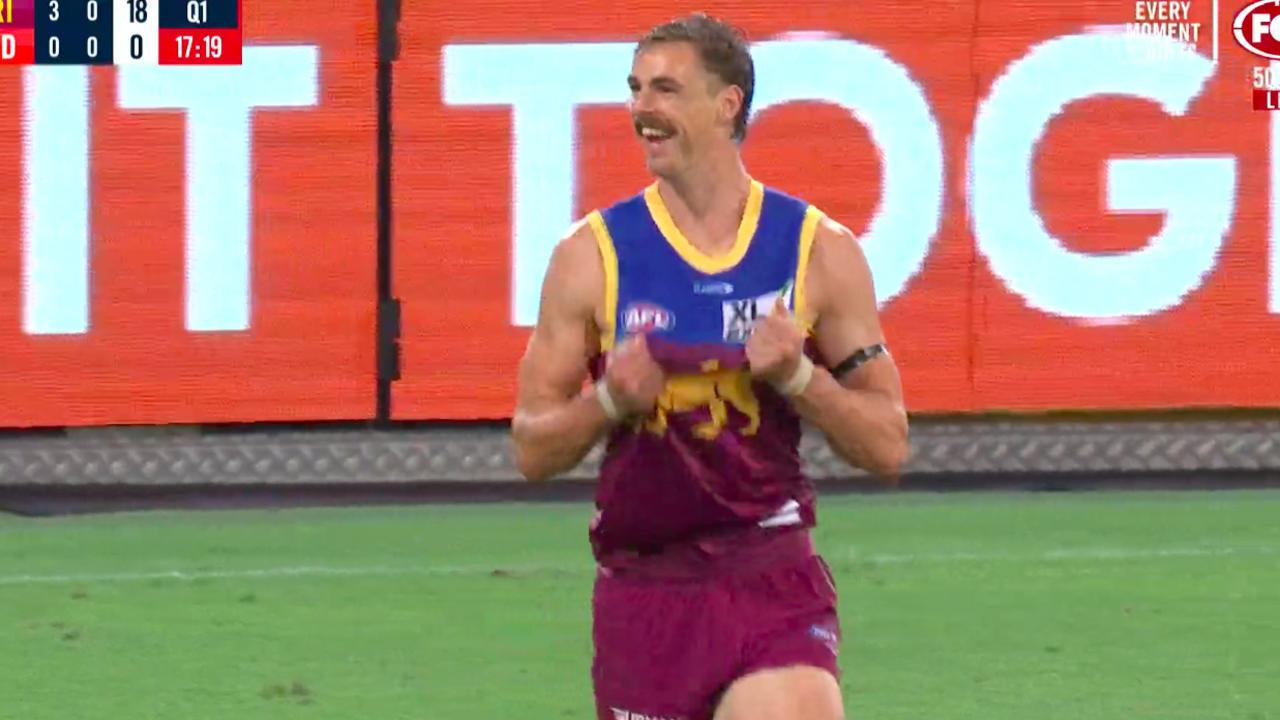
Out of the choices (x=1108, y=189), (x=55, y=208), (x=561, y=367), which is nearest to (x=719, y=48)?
(x=561, y=367)

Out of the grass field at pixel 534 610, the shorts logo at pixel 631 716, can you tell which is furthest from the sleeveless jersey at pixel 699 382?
the grass field at pixel 534 610

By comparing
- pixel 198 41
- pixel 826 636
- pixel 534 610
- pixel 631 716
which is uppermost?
pixel 198 41

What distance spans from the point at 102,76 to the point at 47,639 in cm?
278

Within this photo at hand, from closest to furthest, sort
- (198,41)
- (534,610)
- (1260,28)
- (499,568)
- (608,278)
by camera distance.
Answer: (608,278) → (534,610) → (499,568) → (198,41) → (1260,28)

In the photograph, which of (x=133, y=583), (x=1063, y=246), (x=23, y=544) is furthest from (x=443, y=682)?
(x=1063, y=246)

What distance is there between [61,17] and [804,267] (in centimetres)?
633

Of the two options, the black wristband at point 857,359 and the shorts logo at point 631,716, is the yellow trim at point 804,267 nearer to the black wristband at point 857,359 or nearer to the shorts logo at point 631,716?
the black wristband at point 857,359

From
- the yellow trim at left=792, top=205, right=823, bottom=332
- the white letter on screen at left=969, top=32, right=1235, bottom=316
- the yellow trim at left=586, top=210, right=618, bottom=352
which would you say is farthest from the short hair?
the white letter on screen at left=969, top=32, right=1235, bottom=316

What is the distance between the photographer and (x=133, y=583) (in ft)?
33.5

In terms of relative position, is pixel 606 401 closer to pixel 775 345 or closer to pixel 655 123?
pixel 775 345

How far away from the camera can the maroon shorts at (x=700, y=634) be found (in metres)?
5.26

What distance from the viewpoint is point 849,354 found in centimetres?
534

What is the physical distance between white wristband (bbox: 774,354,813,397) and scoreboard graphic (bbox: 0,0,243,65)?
638cm

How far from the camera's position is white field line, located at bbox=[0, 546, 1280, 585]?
1035 centimetres
